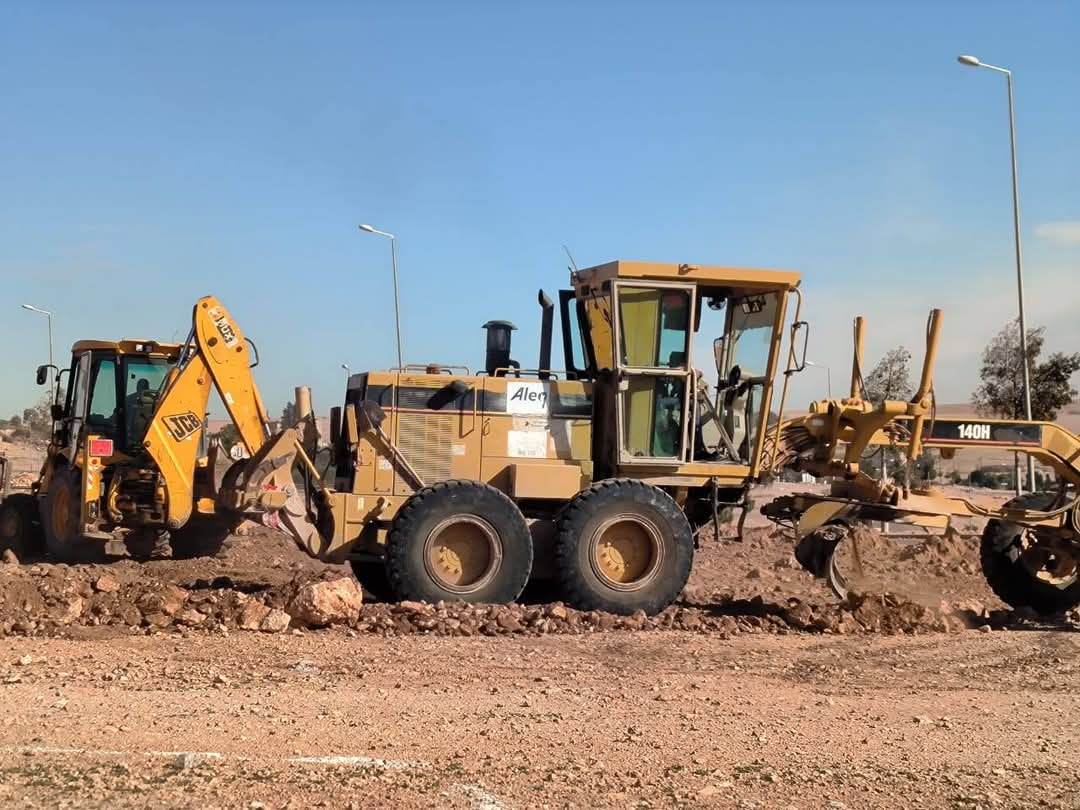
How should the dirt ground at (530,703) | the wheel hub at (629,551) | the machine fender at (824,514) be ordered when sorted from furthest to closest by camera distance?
the machine fender at (824,514) < the wheel hub at (629,551) < the dirt ground at (530,703)

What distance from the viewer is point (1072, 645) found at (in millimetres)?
9227

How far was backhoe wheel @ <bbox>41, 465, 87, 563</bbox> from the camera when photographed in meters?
13.2

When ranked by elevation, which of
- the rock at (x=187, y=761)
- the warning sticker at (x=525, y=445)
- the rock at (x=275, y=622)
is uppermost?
the warning sticker at (x=525, y=445)

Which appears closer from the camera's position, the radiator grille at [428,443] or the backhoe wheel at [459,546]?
the backhoe wheel at [459,546]

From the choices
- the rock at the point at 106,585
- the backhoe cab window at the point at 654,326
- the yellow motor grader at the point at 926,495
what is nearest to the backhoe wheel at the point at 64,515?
the rock at the point at 106,585

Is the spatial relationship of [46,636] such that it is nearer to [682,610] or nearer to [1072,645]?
[682,610]

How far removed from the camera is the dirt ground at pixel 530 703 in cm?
495

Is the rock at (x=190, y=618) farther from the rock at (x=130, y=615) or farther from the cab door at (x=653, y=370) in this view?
the cab door at (x=653, y=370)

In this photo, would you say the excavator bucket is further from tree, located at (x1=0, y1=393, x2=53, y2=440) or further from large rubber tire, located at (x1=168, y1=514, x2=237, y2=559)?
tree, located at (x1=0, y1=393, x2=53, y2=440)

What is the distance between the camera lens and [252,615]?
8.68m

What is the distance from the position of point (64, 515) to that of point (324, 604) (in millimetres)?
6303

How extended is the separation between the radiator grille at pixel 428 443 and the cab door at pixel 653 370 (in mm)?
1632

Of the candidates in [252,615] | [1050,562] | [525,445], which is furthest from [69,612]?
[1050,562]

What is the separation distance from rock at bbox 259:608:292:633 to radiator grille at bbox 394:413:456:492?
2178mm
